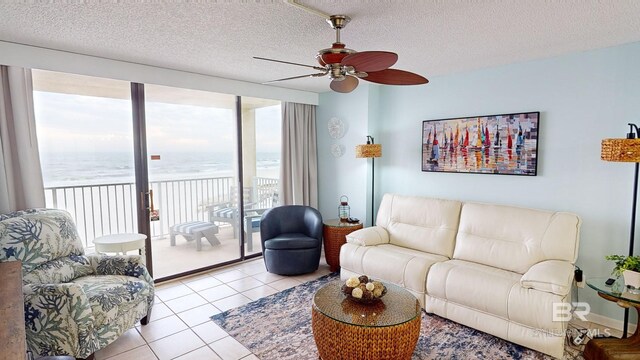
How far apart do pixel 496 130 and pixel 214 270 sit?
3702 mm

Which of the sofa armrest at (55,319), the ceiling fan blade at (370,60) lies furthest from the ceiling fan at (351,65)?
the sofa armrest at (55,319)

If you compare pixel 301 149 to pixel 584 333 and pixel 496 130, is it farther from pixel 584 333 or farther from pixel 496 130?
pixel 584 333

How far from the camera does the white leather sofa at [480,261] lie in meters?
2.46

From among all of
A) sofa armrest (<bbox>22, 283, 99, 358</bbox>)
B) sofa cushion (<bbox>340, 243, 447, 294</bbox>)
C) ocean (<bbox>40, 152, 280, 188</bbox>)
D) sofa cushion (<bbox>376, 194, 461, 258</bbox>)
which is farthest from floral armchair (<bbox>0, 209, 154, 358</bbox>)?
sofa cushion (<bbox>376, 194, 461, 258</bbox>)

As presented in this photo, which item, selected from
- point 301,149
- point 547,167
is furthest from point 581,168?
point 301,149

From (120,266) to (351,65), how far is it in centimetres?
251

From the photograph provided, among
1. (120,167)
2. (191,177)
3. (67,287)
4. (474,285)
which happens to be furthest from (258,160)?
(474,285)

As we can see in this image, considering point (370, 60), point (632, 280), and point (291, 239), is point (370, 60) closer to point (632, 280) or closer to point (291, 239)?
point (632, 280)

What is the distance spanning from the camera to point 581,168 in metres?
3.02

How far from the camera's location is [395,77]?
7.45 feet

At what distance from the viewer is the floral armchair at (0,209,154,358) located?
2.14 meters

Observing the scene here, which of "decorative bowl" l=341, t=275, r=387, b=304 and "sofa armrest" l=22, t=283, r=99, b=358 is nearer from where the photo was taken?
"sofa armrest" l=22, t=283, r=99, b=358

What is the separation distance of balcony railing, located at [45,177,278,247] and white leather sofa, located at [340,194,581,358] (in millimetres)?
1960

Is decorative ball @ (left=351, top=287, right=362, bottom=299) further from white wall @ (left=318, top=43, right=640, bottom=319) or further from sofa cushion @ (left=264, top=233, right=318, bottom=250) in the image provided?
white wall @ (left=318, top=43, right=640, bottom=319)
